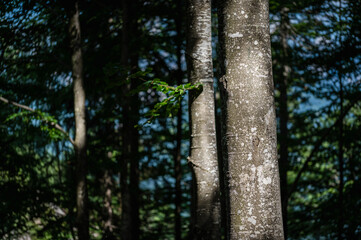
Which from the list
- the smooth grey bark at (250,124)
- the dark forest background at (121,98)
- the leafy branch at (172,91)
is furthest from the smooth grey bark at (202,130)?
the dark forest background at (121,98)

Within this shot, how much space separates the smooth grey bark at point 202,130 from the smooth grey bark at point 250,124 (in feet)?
2.42

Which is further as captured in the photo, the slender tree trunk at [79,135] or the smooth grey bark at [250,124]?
the slender tree trunk at [79,135]

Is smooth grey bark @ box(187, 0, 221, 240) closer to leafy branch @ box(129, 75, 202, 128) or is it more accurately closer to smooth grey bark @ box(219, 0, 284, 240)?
leafy branch @ box(129, 75, 202, 128)

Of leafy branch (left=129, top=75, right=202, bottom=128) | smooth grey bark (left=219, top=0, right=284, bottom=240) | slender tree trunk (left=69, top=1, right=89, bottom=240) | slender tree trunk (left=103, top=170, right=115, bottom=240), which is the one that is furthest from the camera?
slender tree trunk (left=103, top=170, right=115, bottom=240)

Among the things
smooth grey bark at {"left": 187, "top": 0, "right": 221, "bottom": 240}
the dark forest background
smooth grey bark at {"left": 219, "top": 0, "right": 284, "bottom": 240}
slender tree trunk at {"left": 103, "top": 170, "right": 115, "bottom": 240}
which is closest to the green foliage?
the dark forest background

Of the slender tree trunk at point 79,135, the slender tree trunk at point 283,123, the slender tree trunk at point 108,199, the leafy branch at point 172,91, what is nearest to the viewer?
the leafy branch at point 172,91

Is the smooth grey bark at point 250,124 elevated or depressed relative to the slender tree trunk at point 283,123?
depressed

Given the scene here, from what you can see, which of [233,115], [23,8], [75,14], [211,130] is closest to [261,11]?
[233,115]

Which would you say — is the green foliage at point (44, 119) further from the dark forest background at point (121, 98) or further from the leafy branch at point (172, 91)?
the leafy branch at point (172, 91)

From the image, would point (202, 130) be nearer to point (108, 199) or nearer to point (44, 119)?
point (44, 119)

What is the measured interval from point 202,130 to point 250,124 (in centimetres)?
86

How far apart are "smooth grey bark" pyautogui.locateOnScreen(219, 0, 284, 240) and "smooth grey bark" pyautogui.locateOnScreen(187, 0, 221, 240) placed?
0.74m

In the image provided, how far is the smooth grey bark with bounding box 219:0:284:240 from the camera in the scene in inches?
67.8

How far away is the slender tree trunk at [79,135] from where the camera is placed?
4.60 metres
